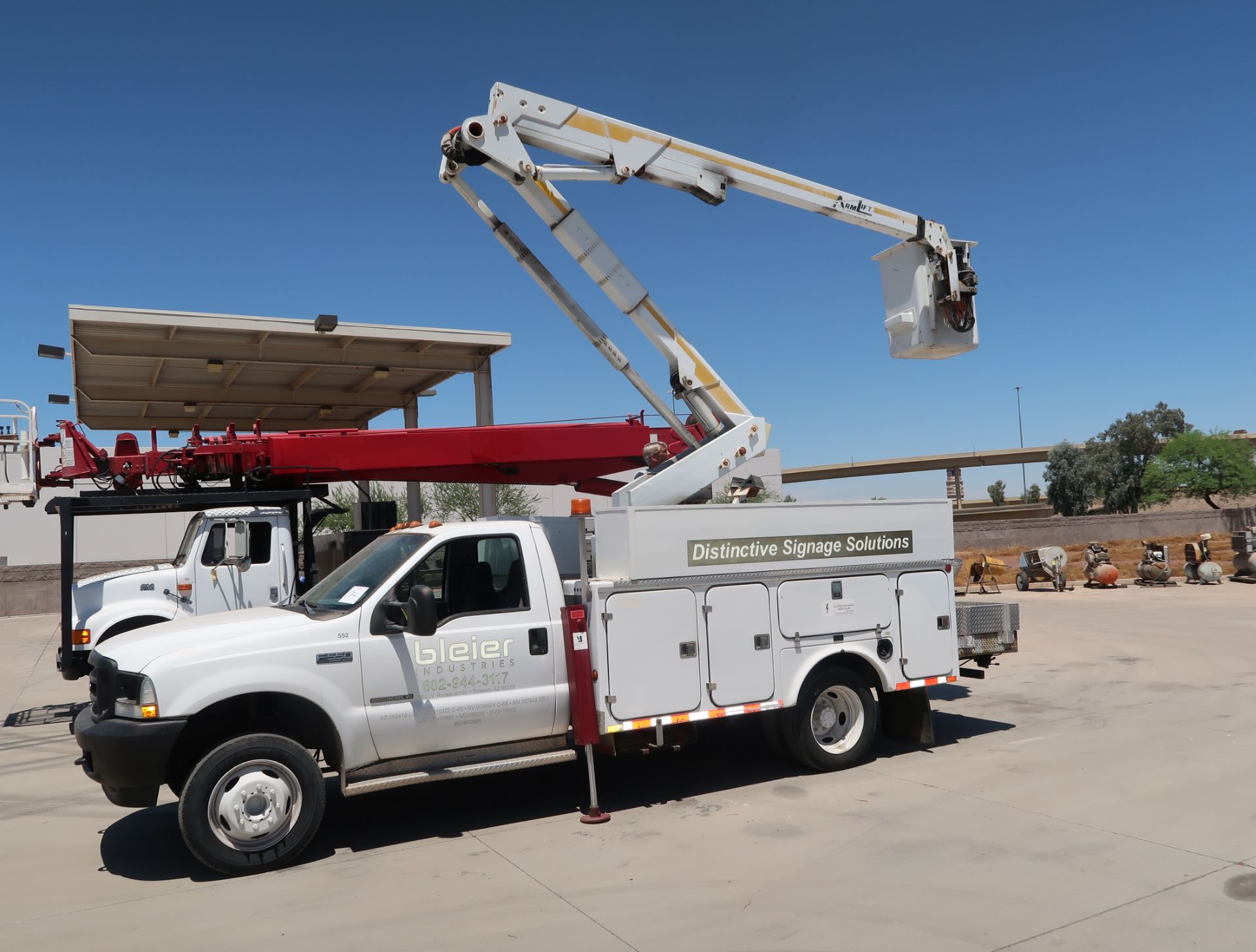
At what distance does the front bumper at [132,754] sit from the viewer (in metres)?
5.62

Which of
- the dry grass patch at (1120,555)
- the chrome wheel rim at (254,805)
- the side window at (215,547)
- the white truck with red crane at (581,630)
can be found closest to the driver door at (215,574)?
the side window at (215,547)

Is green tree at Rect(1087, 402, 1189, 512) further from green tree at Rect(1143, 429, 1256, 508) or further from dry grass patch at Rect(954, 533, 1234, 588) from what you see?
dry grass patch at Rect(954, 533, 1234, 588)

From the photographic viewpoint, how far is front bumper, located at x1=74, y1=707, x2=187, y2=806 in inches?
221

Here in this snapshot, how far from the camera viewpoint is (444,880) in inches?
220

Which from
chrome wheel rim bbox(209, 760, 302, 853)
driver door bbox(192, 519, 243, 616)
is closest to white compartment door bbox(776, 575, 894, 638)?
chrome wheel rim bbox(209, 760, 302, 853)

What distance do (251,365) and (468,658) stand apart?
1443cm

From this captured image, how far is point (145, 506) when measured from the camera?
11.1 m

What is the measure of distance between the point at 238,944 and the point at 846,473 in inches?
3520

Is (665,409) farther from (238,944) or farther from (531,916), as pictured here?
(238,944)

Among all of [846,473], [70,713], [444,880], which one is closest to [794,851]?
[444,880]

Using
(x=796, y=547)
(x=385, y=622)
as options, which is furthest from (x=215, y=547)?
(x=796, y=547)

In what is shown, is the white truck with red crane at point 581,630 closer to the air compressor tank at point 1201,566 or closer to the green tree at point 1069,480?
the air compressor tank at point 1201,566

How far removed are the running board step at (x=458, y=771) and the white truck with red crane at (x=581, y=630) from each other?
18 millimetres

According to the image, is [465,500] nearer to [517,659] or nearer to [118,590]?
[118,590]
